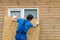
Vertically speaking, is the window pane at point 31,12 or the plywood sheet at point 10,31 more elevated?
the window pane at point 31,12

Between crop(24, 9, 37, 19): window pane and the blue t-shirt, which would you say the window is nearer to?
crop(24, 9, 37, 19): window pane

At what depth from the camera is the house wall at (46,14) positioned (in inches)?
386

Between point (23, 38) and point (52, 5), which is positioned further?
point (52, 5)

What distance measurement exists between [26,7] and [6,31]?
1.14 m

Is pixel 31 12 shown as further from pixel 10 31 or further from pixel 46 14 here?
pixel 10 31

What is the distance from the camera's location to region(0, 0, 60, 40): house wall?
9.80 meters

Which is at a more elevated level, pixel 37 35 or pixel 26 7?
pixel 26 7

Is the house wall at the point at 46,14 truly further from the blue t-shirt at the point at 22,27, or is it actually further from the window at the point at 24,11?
the blue t-shirt at the point at 22,27

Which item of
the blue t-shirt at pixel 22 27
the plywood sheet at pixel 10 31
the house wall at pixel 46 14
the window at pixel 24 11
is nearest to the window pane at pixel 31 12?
the window at pixel 24 11

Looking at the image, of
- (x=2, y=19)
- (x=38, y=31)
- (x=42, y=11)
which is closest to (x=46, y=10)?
(x=42, y=11)

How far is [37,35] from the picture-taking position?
9.54 metres

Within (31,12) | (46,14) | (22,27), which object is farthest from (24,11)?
(22,27)

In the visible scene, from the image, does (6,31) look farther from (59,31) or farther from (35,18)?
(59,31)

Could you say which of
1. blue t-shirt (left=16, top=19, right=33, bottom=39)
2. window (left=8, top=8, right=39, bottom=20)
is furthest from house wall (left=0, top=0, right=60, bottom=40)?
blue t-shirt (left=16, top=19, right=33, bottom=39)
